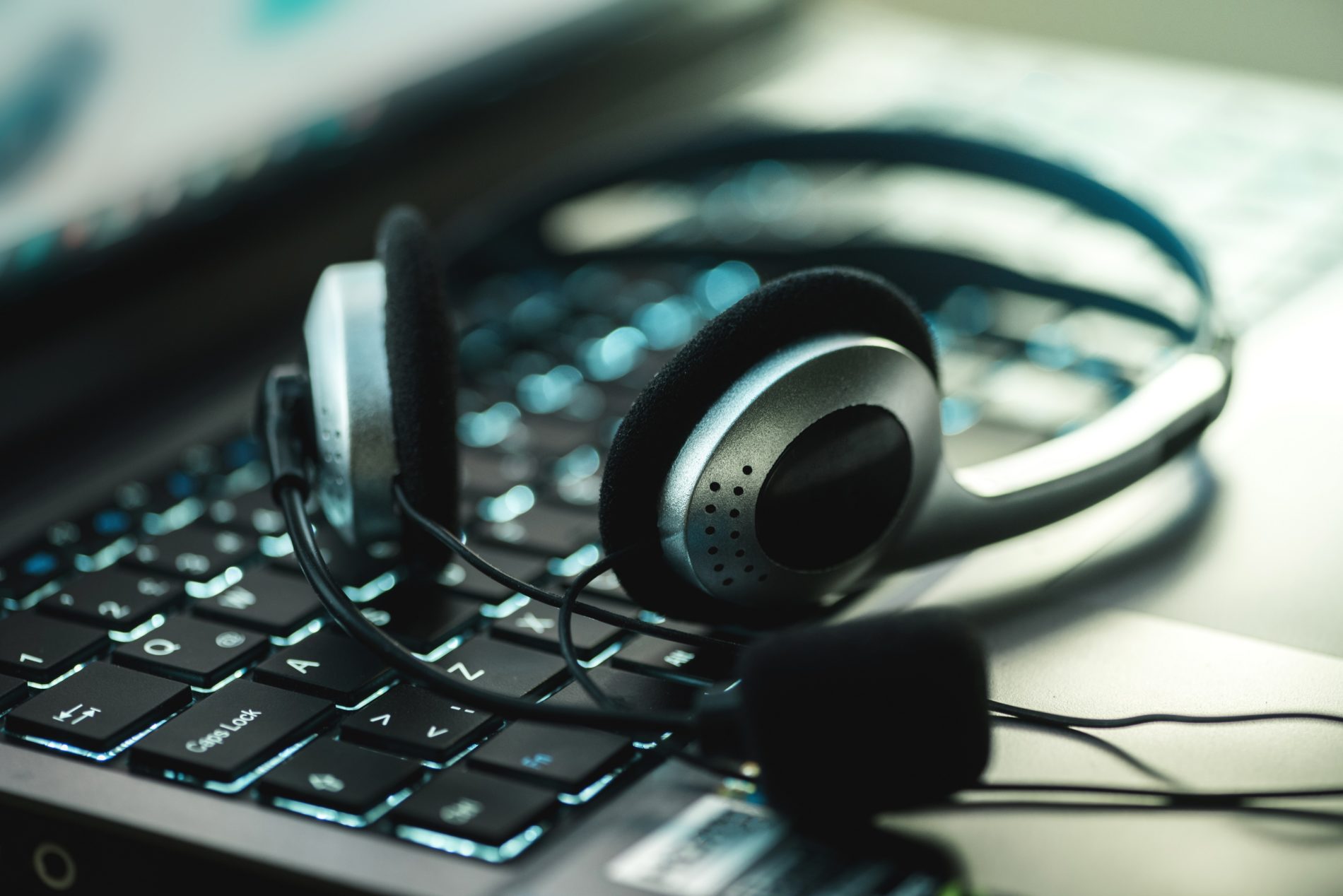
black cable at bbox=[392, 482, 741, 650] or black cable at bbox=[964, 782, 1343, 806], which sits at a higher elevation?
black cable at bbox=[392, 482, 741, 650]

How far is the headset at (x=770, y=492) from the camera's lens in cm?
39

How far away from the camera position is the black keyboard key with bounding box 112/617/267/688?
19.5 inches

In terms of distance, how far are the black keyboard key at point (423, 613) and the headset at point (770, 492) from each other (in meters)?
0.03

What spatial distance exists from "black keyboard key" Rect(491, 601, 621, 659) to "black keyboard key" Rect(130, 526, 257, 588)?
0.12 metres

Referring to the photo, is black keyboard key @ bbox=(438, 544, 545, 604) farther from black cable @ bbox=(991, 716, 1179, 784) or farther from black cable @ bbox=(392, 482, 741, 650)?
black cable @ bbox=(991, 716, 1179, 784)

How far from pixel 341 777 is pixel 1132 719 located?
0.24 m

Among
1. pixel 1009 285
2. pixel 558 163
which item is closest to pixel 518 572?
Answer: pixel 1009 285

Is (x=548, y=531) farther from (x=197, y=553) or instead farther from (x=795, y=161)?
(x=795, y=161)

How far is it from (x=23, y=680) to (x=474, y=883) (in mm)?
204

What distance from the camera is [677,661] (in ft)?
1.63

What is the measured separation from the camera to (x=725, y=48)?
1.21 m

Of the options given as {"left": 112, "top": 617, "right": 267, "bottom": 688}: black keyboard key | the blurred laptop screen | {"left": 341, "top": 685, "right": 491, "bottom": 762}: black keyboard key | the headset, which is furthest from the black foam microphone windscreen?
the blurred laptop screen

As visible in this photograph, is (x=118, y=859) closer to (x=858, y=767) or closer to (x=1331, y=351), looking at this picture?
(x=858, y=767)

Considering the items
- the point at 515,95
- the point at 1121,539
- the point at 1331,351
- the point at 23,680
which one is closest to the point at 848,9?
the point at 515,95
